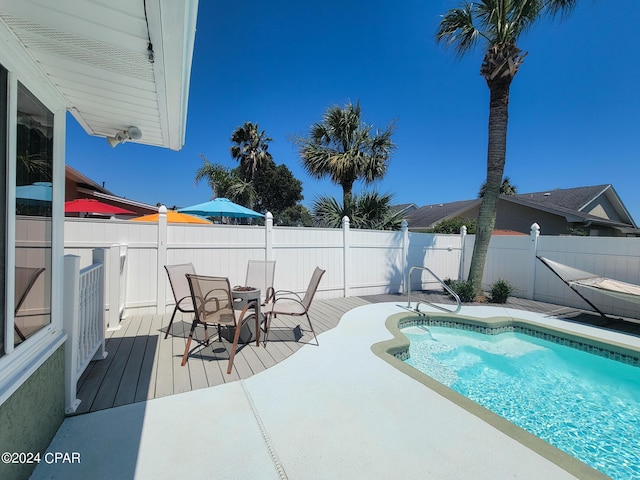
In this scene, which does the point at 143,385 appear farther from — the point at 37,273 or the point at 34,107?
the point at 34,107

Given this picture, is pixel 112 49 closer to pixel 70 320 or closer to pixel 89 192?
pixel 70 320

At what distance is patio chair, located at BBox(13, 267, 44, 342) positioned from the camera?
1.53 m

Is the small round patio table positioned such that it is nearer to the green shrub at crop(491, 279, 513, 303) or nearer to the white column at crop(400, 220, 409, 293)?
the white column at crop(400, 220, 409, 293)

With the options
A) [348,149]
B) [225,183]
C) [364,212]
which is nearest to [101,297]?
[364,212]

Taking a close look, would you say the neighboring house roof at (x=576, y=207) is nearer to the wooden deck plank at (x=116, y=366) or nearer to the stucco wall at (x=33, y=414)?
the wooden deck plank at (x=116, y=366)

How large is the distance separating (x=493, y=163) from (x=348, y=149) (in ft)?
14.7

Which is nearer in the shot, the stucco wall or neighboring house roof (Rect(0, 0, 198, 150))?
neighboring house roof (Rect(0, 0, 198, 150))

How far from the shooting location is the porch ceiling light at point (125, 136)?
114 inches

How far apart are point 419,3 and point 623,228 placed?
15493 millimetres

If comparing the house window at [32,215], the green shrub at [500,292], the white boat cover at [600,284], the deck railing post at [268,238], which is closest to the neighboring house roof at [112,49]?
the house window at [32,215]

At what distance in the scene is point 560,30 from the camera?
712cm

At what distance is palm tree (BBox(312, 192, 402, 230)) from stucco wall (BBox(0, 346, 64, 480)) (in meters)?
7.20

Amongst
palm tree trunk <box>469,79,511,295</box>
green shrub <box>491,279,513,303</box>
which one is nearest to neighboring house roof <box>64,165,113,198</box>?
palm tree trunk <box>469,79,511,295</box>

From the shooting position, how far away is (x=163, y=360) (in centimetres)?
330
